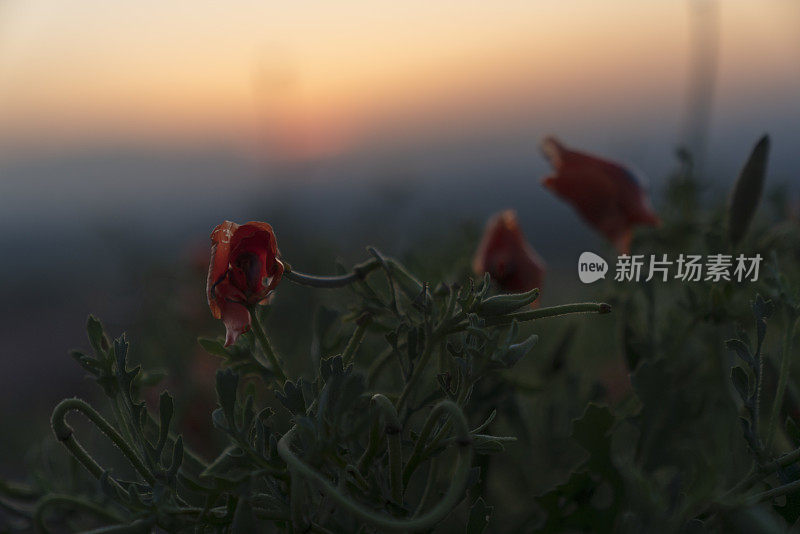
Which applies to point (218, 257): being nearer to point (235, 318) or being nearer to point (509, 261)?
point (235, 318)

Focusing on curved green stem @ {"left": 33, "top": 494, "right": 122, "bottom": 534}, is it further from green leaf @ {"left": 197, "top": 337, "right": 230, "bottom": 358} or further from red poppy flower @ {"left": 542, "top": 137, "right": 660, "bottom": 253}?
red poppy flower @ {"left": 542, "top": 137, "right": 660, "bottom": 253}

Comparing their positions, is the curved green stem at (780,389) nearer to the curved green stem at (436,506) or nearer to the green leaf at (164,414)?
the curved green stem at (436,506)

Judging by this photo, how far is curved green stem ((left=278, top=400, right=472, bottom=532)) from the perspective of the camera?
27 centimetres

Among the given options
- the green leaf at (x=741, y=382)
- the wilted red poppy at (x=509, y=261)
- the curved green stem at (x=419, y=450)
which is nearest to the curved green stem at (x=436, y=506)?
the curved green stem at (x=419, y=450)

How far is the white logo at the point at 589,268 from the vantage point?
64cm

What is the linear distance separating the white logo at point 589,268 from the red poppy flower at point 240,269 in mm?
348

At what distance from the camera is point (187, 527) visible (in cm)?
35

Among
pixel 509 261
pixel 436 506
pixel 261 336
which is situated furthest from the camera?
pixel 509 261

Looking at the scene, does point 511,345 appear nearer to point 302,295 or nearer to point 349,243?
point 302,295

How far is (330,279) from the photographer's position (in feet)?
1.31

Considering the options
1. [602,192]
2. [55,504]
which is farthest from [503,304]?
[602,192]

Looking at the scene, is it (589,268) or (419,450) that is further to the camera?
(589,268)

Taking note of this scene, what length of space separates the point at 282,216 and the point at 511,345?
1530 mm

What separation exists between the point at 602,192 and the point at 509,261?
118 millimetres
